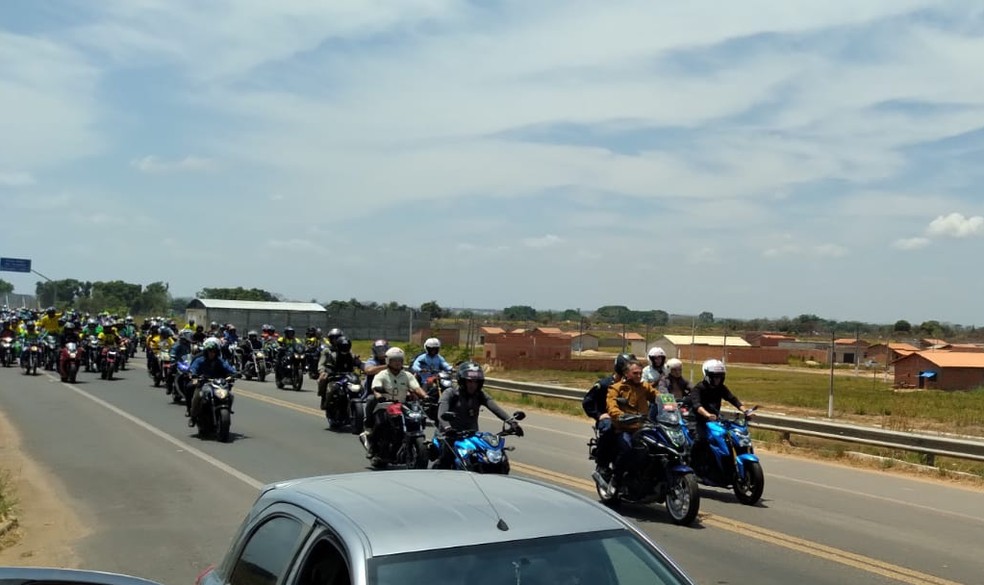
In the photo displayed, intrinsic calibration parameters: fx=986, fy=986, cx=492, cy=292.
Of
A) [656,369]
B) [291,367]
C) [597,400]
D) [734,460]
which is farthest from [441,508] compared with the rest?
[291,367]

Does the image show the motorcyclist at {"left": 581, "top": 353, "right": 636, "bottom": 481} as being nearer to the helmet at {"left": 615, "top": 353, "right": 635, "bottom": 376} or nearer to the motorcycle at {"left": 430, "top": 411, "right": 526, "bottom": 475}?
the helmet at {"left": 615, "top": 353, "right": 635, "bottom": 376}

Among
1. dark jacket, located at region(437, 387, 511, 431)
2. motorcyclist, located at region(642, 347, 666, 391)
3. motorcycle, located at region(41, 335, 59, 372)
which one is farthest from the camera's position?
motorcycle, located at region(41, 335, 59, 372)

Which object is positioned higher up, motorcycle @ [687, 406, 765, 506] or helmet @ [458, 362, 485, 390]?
helmet @ [458, 362, 485, 390]

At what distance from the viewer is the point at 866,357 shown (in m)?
59.4

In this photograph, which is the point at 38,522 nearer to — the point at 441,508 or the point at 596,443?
the point at 596,443

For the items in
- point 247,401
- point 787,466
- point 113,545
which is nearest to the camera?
point 113,545

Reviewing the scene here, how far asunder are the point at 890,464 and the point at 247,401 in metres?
15.6

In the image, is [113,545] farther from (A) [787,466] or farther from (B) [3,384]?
(B) [3,384]

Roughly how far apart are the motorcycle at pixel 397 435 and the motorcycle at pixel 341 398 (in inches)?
182

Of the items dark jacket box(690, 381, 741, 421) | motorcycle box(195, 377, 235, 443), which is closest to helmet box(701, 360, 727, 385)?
dark jacket box(690, 381, 741, 421)

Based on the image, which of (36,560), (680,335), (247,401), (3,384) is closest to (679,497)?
(36,560)

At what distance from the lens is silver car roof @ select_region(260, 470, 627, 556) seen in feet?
10.8

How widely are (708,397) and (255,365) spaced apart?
2467 cm

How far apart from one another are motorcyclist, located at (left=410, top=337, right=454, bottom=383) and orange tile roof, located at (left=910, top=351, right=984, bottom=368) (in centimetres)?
3220
